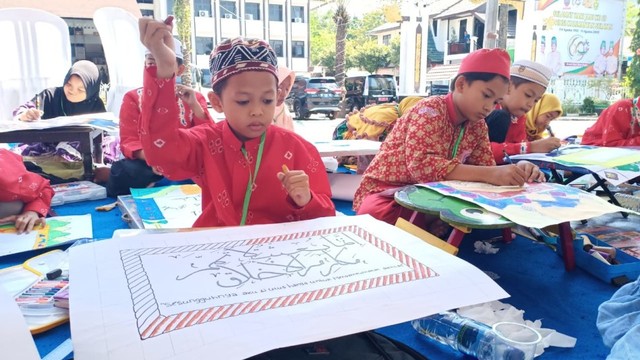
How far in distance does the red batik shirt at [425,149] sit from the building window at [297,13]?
2053 centimetres

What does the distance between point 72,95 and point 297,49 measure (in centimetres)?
1890

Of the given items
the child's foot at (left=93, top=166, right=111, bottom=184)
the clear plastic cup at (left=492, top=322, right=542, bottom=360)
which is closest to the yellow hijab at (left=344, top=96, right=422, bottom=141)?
the child's foot at (left=93, top=166, right=111, bottom=184)

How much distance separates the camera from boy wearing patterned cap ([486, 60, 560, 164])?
7.47 ft

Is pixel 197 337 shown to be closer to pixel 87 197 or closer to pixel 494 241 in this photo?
pixel 494 241

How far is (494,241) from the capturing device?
2104 mm

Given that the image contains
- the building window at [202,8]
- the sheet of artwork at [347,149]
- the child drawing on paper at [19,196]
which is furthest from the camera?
the building window at [202,8]

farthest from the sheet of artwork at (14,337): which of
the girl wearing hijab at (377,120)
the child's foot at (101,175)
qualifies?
the child's foot at (101,175)

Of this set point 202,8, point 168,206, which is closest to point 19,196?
point 168,206

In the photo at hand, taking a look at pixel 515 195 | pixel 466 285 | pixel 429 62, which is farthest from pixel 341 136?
pixel 429 62

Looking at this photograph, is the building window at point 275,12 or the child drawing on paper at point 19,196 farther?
the building window at point 275,12

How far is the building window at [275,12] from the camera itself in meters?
20.5

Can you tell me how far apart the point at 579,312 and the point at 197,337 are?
4.37 feet

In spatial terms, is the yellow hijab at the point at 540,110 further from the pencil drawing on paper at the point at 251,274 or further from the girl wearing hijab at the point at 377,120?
the pencil drawing on paper at the point at 251,274

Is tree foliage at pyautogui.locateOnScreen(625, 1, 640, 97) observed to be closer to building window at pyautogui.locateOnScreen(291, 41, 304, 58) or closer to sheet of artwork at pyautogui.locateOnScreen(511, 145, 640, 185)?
sheet of artwork at pyautogui.locateOnScreen(511, 145, 640, 185)
